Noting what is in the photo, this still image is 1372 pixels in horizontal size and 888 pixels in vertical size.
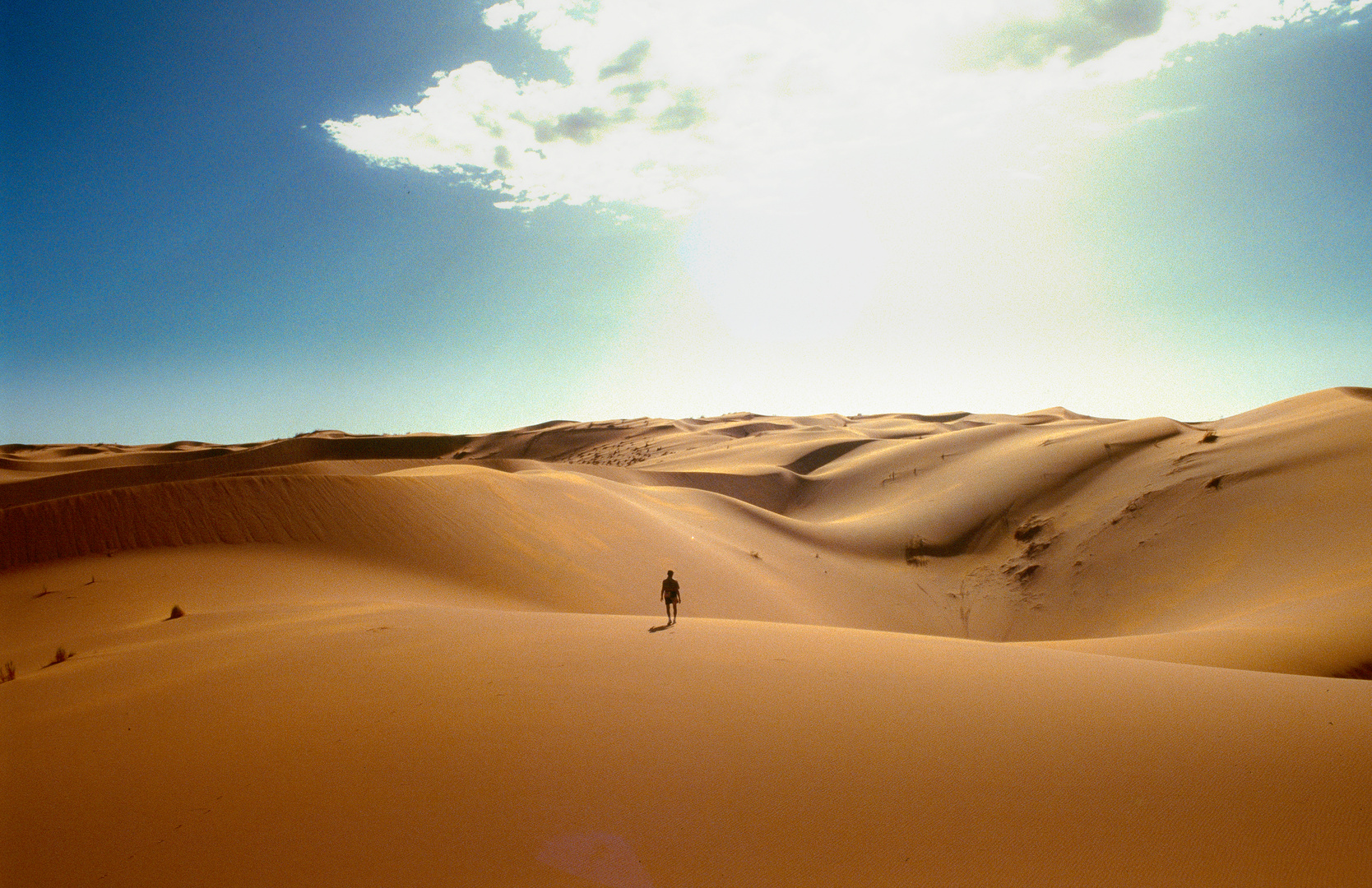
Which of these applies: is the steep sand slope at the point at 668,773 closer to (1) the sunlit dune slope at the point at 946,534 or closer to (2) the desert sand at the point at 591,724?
(2) the desert sand at the point at 591,724

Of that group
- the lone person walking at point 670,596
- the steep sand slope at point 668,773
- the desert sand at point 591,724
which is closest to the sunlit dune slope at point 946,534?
the desert sand at point 591,724

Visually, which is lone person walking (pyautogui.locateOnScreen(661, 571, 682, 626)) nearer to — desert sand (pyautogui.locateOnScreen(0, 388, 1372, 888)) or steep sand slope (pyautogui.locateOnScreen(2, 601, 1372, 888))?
desert sand (pyautogui.locateOnScreen(0, 388, 1372, 888))

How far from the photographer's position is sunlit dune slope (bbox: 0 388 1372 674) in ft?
36.3

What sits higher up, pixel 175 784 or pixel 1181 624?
pixel 175 784

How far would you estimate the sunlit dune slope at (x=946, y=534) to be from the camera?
1108 cm

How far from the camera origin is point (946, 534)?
22.0 metres

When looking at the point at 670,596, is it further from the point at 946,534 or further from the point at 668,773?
the point at 946,534

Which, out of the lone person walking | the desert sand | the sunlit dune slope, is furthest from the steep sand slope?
the sunlit dune slope

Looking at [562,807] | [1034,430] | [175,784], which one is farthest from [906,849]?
[1034,430]

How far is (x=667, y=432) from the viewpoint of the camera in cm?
5750

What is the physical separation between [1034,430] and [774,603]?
76.8 feet

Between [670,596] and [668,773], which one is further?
[670,596]

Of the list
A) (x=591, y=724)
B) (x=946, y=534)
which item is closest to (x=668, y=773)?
(x=591, y=724)

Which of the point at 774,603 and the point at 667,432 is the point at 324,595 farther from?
the point at 667,432
